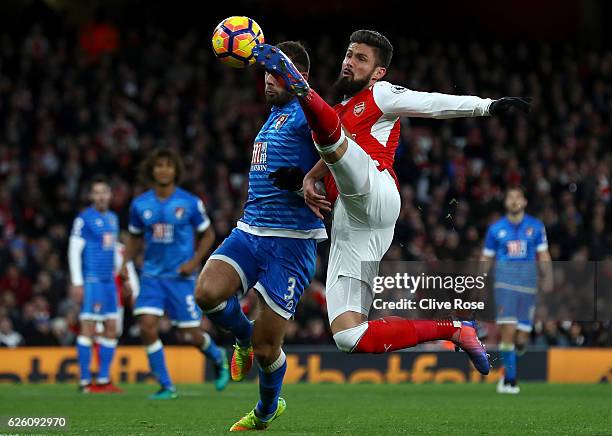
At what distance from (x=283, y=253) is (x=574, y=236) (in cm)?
Result: 1060

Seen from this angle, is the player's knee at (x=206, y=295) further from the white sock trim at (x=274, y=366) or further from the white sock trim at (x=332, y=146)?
the white sock trim at (x=332, y=146)

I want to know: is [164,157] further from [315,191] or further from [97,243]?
[315,191]

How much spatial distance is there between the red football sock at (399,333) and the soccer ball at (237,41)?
177 cm

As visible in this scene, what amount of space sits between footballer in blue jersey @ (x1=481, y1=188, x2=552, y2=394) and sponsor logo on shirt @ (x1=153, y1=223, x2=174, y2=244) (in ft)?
12.0

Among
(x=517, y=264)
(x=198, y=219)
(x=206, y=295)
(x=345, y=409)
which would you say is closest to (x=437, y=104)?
(x=206, y=295)

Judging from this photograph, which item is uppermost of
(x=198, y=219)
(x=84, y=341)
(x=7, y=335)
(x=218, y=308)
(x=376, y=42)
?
(x=376, y=42)

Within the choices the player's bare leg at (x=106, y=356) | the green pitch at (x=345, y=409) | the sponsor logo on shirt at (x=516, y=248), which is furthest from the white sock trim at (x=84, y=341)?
the sponsor logo on shirt at (x=516, y=248)

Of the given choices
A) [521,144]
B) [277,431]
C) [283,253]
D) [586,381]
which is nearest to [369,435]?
[277,431]

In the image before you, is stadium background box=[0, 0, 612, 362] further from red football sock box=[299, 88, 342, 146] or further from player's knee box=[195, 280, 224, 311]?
red football sock box=[299, 88, 342, 146]

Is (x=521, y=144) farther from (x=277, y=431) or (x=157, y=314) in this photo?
(x=277, y=431)

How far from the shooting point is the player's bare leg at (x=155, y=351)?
38.7 ft

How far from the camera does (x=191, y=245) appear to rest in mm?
12227

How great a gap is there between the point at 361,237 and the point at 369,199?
32 cm

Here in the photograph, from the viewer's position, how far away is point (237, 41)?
6859 millimetres
